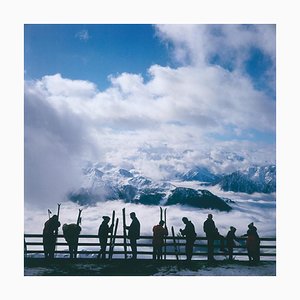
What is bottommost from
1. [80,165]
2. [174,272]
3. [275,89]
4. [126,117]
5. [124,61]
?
[174,272]

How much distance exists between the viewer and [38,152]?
1030 centimetres

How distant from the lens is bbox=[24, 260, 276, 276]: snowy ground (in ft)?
32.2

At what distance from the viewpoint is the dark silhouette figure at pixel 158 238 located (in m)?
10.3

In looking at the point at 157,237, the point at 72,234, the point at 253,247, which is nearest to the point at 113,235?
the point at 72,234

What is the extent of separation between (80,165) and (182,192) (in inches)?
103

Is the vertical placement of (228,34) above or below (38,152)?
above

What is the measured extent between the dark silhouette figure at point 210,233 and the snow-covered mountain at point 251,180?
0.88 meters

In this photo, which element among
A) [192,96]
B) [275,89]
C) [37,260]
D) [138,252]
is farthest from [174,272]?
[275,89]

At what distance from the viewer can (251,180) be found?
34.9 ft

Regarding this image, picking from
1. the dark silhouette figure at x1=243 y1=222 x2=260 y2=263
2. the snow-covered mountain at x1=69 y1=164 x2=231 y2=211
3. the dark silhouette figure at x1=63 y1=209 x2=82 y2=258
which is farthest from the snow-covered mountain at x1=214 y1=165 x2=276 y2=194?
the dark silhouette figure at x1=63 y1=209 x2=82 y2=258

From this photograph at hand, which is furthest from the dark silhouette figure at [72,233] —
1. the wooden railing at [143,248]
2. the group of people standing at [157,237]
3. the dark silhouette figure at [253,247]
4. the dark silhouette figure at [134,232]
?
the dark silhouette figure at [253,247]

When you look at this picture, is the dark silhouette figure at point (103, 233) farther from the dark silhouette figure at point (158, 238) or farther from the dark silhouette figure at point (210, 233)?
the dark silhouette figure at point (210, 233)

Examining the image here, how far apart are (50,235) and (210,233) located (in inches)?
154

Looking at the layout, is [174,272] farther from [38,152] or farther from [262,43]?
[262,43]
